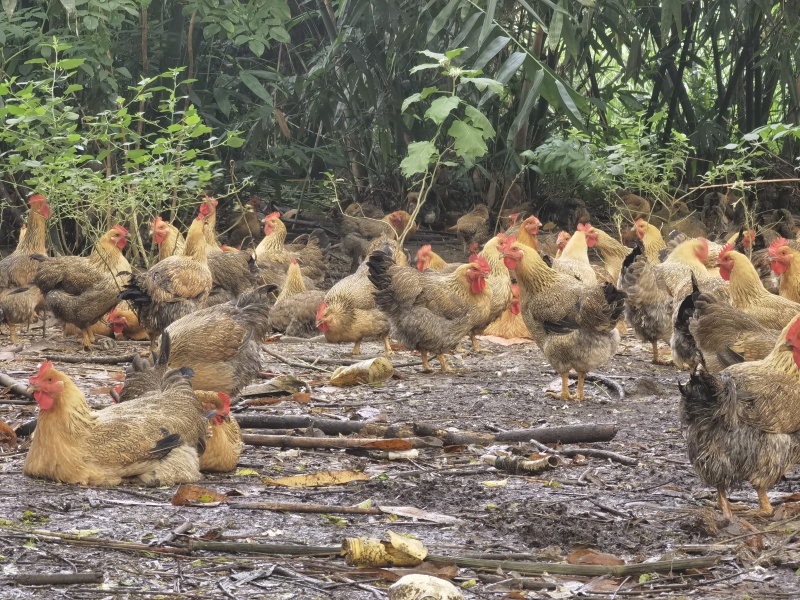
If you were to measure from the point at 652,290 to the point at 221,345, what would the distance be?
399 cm

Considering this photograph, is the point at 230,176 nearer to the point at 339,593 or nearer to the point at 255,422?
the point at 255,422

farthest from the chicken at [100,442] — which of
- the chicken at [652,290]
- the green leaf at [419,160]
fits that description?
the green leaf at [419,160]

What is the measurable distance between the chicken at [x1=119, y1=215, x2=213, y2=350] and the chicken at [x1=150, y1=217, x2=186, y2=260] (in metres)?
0.84

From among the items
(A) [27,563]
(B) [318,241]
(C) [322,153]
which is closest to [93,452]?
(A) [27,563]

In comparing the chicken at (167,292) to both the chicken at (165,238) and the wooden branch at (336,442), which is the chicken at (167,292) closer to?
the chicken at (165,238)

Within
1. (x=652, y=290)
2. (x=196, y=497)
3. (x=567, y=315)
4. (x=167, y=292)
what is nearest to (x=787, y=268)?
(x=652, y=290)

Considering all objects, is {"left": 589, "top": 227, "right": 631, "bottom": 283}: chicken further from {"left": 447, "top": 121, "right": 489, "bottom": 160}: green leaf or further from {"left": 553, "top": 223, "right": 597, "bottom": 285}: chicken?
{"left": 447, "top": 121, "right": 489, "bottom": 160}: green leaf

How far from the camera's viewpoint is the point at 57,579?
330 centimetres

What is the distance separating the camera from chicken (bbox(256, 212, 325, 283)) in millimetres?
12492

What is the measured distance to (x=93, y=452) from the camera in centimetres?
468

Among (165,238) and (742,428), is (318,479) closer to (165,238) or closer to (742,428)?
(742,428)

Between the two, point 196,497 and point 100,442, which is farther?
point 100,442

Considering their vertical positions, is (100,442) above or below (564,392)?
above

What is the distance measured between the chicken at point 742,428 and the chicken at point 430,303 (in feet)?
14.1
